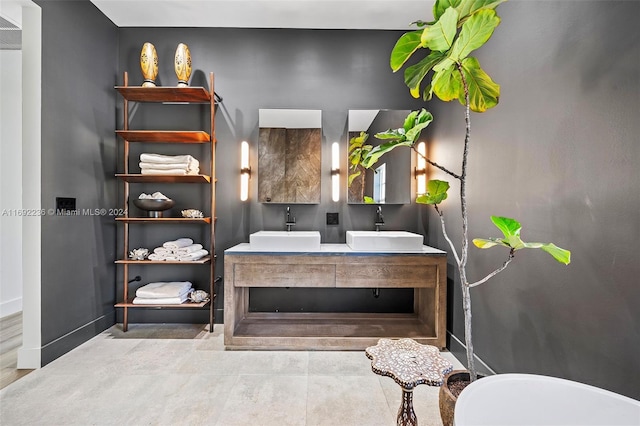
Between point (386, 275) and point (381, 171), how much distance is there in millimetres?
1072

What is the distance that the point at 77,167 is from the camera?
2.43 meters

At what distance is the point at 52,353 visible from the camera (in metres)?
2.17

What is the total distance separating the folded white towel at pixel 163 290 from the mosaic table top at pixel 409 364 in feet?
6.57

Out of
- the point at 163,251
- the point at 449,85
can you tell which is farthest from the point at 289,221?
the point at 449,85

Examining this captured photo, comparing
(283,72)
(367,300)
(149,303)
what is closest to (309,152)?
(283,72)

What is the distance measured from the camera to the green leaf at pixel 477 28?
1081 mm

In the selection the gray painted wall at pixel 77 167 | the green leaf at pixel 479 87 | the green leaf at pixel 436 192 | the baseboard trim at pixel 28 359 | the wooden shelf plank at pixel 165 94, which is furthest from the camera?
the wooden shelf plank at pixel 165 94

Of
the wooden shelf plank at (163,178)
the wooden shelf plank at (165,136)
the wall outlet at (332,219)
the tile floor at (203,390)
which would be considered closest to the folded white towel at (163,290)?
the tile floor at (203,390)

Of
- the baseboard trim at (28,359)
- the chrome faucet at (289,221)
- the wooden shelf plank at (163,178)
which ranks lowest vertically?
the baseboard trim at (28,359)

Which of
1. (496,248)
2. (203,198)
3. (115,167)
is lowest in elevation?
(496,248)

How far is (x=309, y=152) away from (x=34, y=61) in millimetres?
2148

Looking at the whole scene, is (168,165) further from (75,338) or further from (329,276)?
(329,276)

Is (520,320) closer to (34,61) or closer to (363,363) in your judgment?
(363,363)

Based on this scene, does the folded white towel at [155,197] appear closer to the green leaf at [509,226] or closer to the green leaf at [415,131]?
the green leaf at [415,131]
